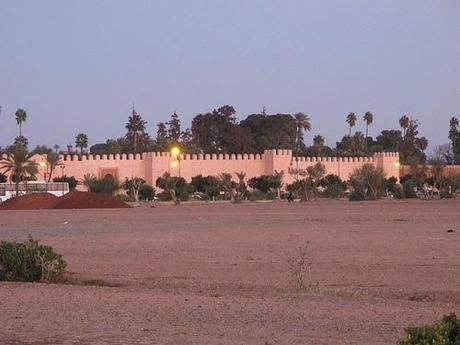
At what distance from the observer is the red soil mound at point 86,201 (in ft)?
176

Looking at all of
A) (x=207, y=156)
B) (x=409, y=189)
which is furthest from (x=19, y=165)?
(x=409, y=189)

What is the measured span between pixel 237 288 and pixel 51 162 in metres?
60.2

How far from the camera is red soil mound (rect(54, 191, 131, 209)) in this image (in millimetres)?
53794

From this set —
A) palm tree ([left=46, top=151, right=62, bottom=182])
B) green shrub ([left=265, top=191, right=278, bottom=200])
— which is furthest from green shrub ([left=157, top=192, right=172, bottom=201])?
palm tree ([left=46, top=151, right=62, bottom=182])

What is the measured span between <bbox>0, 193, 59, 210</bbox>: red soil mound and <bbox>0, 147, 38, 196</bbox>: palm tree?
49.1 feet

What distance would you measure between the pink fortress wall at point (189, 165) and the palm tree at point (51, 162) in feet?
1.85

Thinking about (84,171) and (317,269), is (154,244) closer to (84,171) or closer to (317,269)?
(317,269)

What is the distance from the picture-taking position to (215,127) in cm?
10962

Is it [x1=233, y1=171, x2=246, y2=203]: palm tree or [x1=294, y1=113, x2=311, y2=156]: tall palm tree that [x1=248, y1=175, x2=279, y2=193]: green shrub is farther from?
[x1=294, y1=113, x2=311, y2=156]: tall palm tree

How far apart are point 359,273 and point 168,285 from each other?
3884mm

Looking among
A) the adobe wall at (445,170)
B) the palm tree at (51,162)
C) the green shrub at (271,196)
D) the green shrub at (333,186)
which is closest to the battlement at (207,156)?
the green shrub at (333,186)

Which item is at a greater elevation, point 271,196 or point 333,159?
point 333,159

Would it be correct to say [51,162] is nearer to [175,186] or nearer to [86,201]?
[175,186]

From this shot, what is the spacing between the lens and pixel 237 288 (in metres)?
15.0
